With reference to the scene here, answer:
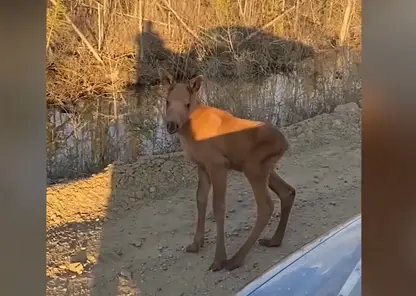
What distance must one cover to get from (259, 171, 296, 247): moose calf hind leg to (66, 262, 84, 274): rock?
50cm

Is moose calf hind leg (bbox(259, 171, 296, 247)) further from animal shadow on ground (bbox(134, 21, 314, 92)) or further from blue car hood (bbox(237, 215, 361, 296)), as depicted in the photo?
animal shadow on ground (bbox(134, 21, 314, 92))

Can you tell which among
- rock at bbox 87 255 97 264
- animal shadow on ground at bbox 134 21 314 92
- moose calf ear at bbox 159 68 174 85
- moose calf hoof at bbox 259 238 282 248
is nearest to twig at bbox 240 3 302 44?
animal shadow on ground at bbox 134 21 314 92

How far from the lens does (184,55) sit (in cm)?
208

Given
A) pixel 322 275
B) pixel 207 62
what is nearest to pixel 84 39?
pixel 207 62

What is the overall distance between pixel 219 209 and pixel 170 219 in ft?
0.75

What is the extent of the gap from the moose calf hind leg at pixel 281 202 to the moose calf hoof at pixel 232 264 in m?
0.10

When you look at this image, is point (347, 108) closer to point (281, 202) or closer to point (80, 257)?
point (281, 202)

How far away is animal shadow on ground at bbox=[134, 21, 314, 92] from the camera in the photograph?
2.09m

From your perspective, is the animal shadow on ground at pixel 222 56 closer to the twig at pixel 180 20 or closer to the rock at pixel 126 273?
the twig at pixel 180 20

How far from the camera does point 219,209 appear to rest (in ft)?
5.34

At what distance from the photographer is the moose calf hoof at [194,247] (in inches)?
66.0

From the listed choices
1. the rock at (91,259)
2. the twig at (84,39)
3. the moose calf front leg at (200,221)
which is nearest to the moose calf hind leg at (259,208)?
the moose calf front leg at (200,221)
